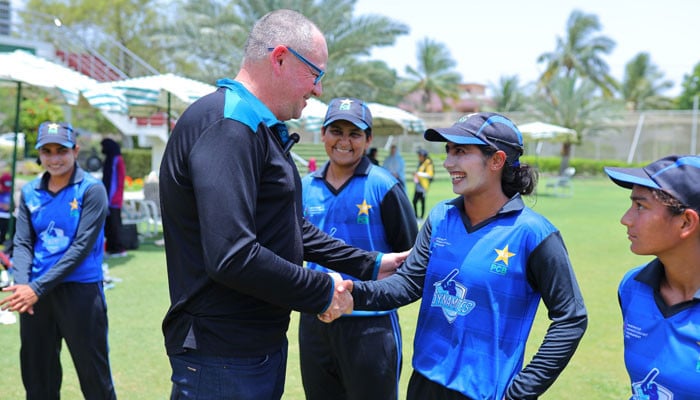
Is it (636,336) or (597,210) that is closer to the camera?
(636,336)

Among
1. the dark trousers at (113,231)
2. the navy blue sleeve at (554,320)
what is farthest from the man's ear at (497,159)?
the dark trousers at (113,231)

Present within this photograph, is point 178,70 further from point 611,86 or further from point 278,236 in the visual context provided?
point 611,86

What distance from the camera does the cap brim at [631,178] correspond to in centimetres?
217

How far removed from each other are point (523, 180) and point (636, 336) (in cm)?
78

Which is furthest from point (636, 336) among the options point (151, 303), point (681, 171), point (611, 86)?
point (611, 86)

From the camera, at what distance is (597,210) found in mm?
20672

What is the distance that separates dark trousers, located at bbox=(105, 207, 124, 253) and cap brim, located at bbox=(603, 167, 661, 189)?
31.7ft

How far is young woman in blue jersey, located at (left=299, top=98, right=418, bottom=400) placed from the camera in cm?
341

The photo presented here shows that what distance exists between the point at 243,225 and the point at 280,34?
72 cm

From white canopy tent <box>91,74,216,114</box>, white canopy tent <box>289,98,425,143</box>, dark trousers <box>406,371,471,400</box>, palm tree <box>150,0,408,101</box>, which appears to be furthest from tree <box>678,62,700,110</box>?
dark trousers <box>406,371,471,400</box>

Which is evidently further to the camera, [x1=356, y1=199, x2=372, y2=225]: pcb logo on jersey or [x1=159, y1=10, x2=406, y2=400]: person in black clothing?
[x1=356, y1=199, x2=372, y2=225]: pcb logo on jersey

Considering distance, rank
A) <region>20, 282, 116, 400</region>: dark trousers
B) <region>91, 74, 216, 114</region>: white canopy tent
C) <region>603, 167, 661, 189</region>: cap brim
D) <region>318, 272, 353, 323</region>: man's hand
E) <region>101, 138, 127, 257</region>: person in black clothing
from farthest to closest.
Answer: <region>91, 74, 216, 114</region>: white canopy tent
<region>101, 138, 127, 257</region>: person in black clothing
<region>20, 282, 116, 400</region>: dark trousers
<region>318, 272, 353, 323</region>: man's hand
<region>603, 167, 661, 189</region>: cap brim

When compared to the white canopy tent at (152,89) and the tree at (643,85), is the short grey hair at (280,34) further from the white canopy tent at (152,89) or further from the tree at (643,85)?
the tree at (643,85)

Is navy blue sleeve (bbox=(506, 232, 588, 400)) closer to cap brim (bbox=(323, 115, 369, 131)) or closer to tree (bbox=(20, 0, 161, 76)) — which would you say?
cap brim (bbox=(323, 115, 369, 131))
